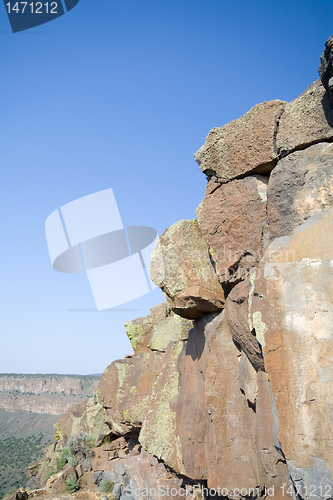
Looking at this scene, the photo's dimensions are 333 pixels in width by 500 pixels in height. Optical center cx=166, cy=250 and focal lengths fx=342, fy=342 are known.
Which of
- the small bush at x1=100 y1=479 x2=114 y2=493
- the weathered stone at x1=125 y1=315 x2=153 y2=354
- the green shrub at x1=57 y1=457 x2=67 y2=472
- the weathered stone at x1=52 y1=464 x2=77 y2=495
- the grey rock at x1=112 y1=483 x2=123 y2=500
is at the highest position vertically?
the weathered stone at x1=125 y1=315 x2=153 y2=354

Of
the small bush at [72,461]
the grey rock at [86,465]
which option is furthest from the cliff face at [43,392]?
the grey rock at [86,465]

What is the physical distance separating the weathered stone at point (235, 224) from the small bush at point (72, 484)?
12055mm

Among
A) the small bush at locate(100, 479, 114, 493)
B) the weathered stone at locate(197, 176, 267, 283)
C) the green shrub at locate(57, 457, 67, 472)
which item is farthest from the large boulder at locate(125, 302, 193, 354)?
the green shrub at locate(57, 457, 67, 472)

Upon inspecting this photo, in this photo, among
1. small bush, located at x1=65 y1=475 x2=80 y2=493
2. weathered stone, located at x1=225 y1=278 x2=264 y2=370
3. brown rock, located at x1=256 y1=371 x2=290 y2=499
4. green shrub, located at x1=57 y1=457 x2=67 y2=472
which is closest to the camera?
brown rock, located at x1=256 y1=371 x2=290 y2=499

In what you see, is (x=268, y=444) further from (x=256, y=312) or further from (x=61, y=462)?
(x=61, y=462)

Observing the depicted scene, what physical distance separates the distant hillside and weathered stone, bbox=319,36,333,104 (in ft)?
125

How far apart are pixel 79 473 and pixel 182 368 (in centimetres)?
937

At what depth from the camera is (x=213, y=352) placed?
5.77 metres

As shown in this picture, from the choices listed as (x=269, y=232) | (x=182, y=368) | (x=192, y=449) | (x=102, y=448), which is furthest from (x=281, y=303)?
(x=102, y=448)

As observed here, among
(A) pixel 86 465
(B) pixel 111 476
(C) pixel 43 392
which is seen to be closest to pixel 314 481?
(B) pixel 111 476

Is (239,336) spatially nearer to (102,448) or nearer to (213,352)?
(213,352)

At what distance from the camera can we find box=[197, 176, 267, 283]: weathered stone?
4.82 meters

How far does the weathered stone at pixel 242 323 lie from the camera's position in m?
4.57

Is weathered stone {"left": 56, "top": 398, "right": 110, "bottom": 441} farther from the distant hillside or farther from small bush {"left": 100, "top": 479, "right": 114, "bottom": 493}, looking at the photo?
the distant hillside
